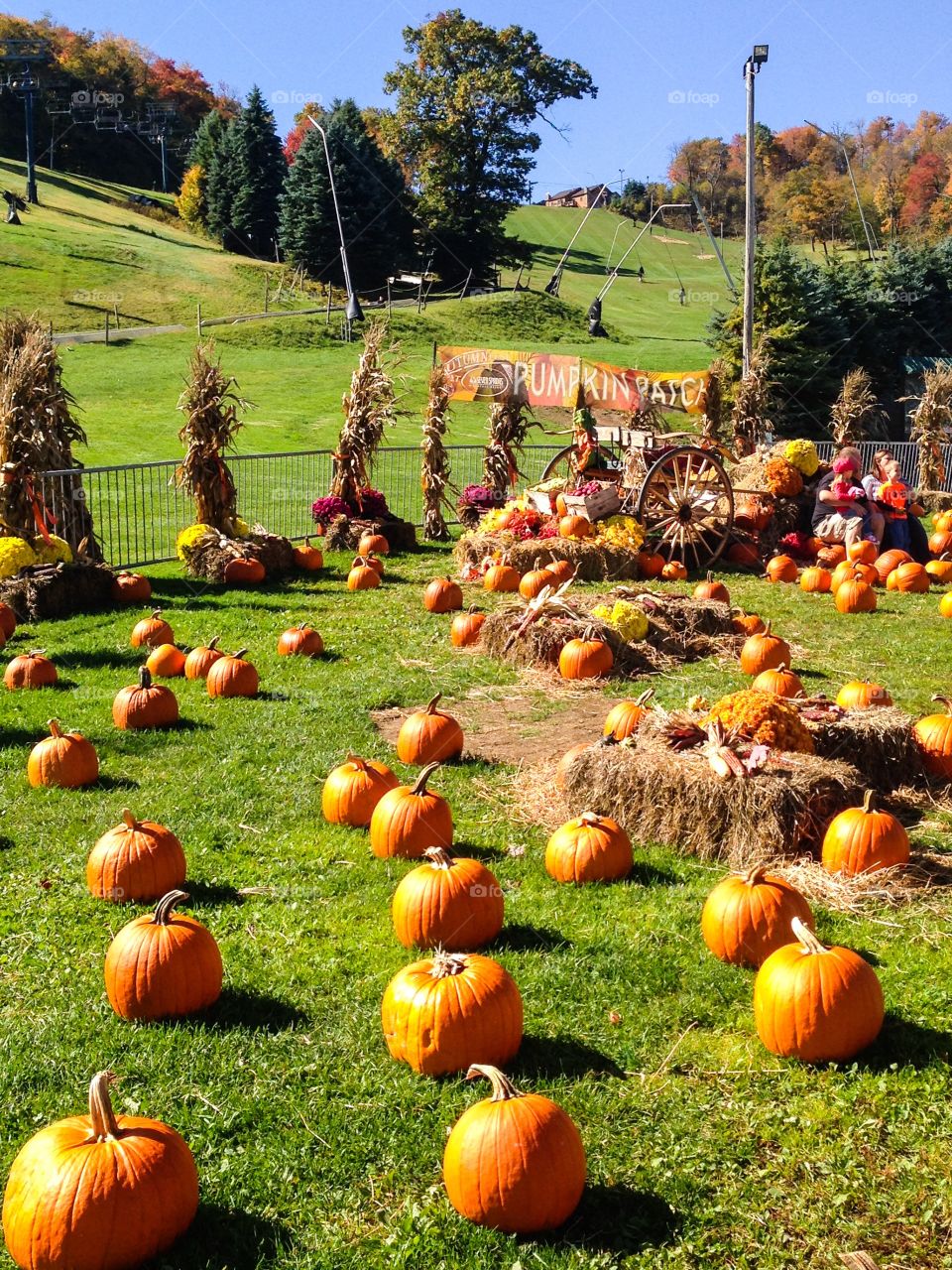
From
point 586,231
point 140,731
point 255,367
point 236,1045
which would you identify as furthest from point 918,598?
point 586,231

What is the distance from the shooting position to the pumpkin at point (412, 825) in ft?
19.2

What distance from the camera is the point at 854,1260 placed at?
2984 millimetres

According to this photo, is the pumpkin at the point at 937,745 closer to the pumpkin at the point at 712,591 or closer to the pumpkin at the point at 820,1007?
the pumpkin at the point at 820,1007

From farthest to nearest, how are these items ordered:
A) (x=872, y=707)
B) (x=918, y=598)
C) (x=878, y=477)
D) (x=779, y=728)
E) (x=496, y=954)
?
(x=878, y=477), (x=918, y=598), (x=872, y=707), (x=779, y=728), (x=496, y=954)

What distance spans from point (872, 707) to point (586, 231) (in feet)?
285

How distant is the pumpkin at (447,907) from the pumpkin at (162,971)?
0.91 m

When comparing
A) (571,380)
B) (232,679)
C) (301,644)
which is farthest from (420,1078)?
(571,380)

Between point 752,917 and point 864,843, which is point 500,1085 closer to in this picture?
point 752,917

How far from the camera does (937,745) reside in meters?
7.04

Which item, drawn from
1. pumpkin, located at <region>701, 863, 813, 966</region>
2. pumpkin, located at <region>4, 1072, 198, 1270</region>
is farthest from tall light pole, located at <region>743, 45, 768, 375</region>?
pumpkin, located at <region>4, 1072, 198, 1270</region>

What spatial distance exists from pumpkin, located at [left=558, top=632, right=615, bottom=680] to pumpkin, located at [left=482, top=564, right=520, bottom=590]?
389 cm

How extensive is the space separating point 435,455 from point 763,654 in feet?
31.5

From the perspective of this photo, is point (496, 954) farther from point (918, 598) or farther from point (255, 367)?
point (255, 367)

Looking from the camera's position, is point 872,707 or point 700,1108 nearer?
point 700,1108
